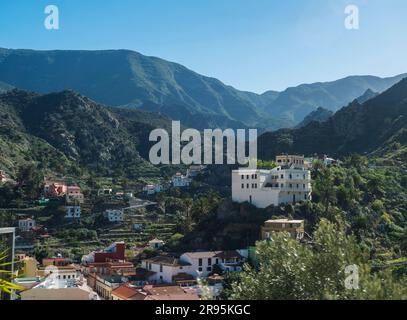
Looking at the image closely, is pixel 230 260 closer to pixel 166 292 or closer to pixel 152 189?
pixel 166 292

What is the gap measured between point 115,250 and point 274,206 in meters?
15.4

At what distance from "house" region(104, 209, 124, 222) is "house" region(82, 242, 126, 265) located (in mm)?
14073

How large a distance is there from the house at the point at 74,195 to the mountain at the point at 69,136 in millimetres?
18194

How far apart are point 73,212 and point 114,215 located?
18.7 ft

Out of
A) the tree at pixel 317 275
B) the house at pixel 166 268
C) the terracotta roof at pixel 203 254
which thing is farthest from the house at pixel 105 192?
the tree at pixel 317 275

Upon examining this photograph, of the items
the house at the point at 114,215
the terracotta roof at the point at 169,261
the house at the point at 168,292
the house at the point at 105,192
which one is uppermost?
the house at the point at 105,192

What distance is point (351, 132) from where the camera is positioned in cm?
9038

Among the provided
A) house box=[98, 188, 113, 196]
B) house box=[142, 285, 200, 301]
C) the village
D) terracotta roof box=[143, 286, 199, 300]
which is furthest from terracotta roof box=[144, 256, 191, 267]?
house box=[98, 188, 113, 196]

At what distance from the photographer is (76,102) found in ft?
383

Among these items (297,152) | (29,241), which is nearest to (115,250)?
(29,241)

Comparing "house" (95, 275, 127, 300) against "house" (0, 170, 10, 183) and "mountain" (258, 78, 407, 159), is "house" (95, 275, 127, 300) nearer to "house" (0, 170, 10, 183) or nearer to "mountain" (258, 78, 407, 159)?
"house" (0, 170, 10, 183)

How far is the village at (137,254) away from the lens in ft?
108

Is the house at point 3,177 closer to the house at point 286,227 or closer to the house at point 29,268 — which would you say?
the house at point 29,268
